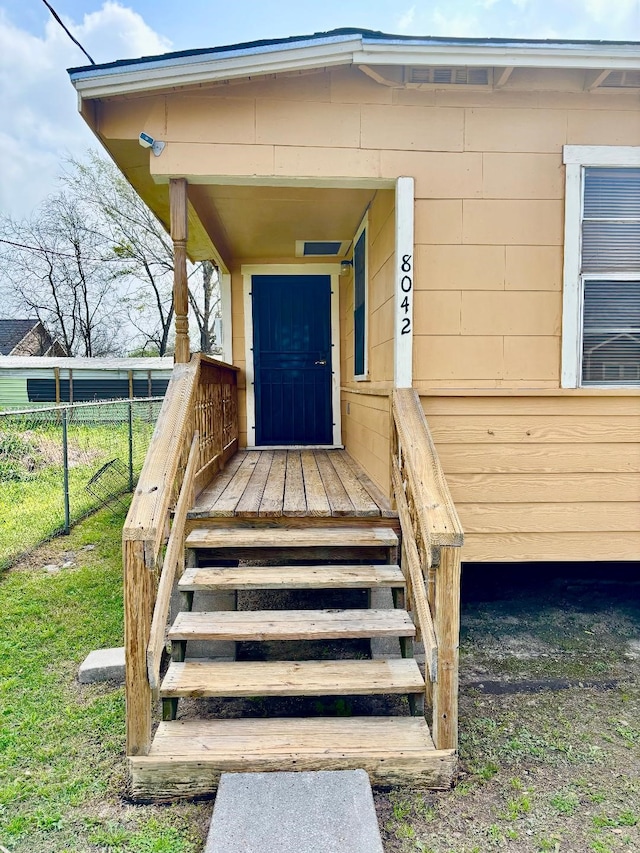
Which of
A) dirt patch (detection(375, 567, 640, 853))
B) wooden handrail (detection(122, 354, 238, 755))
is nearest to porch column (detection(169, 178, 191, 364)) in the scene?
wooden handrail (detection(122, 354, 238, 755))

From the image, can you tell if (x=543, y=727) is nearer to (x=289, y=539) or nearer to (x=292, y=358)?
(x=289, y=539)

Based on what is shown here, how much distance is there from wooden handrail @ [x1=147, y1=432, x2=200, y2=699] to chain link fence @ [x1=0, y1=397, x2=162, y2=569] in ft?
7.89

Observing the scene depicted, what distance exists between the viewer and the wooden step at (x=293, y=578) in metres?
2.57

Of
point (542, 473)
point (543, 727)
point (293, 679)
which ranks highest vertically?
point (542, 473)

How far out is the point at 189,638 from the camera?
2320 mm

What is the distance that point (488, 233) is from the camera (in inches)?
123

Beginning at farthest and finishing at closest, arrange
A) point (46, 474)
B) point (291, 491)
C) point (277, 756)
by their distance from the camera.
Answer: point (46, 474), point (291, 491), point (277, 756)

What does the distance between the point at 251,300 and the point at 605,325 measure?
11.4 feet

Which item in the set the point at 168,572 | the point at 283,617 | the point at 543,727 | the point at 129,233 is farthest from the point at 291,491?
the point at 129,233

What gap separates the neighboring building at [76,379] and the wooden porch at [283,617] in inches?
555

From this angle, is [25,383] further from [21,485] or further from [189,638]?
[189,638]

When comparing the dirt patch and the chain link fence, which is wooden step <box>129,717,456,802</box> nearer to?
the dirt patch

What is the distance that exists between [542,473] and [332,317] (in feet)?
9.94

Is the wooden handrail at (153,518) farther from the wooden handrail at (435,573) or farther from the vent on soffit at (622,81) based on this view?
the vent on soffit at (622,81)
